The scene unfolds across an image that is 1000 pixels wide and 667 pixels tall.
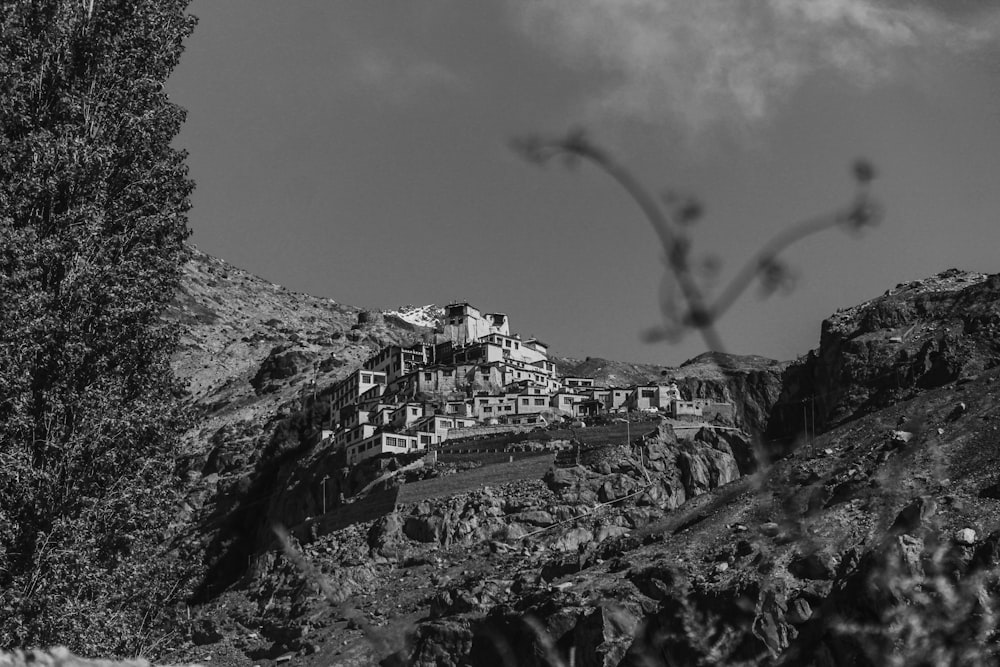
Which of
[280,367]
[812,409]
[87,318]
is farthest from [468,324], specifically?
[87,318]

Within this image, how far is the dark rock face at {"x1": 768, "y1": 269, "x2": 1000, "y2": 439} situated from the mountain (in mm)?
234

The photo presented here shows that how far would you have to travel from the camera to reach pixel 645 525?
228 ft

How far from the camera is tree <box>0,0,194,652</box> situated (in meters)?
18.0

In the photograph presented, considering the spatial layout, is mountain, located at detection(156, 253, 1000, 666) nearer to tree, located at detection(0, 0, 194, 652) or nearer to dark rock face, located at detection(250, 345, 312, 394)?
tree, located at detection(0, 0, 194, 652)

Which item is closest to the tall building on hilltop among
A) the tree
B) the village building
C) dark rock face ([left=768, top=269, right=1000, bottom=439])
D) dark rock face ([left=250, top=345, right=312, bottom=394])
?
A: the village building

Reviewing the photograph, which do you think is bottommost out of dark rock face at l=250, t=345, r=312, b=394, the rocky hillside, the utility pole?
the utility pole

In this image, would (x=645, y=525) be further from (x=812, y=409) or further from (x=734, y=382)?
(x=734, y=382)

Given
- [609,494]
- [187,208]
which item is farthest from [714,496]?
[187,208]

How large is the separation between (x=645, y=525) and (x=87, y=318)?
52.8m

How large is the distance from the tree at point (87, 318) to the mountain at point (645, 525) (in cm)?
255

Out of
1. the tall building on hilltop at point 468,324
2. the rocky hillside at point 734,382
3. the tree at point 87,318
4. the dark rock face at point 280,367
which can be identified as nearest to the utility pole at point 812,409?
the rocky hillside at point 734,382

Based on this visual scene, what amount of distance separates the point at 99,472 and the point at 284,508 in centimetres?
9003

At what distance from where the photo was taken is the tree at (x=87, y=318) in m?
A: 18.0

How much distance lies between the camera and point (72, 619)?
696 inches
